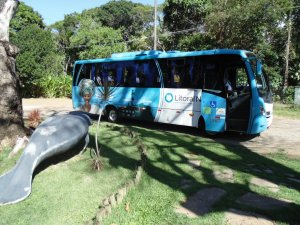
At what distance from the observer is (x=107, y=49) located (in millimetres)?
35219

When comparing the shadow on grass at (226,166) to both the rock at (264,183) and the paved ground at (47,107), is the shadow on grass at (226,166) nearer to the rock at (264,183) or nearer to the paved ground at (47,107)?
the rock at (264,183)

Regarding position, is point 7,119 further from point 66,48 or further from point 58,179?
point 66,48

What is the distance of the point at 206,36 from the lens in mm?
25141

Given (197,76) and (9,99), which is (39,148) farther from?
(197,76)

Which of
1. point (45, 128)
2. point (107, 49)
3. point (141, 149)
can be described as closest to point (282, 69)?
point (107, 49)

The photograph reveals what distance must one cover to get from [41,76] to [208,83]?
17.5 metres

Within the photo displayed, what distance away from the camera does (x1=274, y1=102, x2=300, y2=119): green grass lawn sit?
1728cm

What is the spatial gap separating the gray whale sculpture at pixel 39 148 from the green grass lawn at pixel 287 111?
12511 millimetres

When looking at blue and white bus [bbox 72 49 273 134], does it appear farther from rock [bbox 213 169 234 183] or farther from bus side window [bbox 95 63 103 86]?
rock [bbox 213 169 234 183]

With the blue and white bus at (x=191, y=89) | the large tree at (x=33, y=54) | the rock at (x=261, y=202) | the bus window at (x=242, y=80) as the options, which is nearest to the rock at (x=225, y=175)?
the rock at (x=261, y=202)

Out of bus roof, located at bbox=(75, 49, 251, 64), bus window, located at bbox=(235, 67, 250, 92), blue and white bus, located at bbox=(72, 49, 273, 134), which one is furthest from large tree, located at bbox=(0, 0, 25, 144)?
bus window, located at bbox=(235, 67, 250, 92)

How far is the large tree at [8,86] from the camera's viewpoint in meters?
7.83

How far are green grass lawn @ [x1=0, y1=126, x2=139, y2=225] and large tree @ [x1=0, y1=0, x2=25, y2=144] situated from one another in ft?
2.18

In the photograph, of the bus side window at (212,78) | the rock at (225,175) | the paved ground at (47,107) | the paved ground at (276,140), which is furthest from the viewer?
the paved ground at (47,107)
